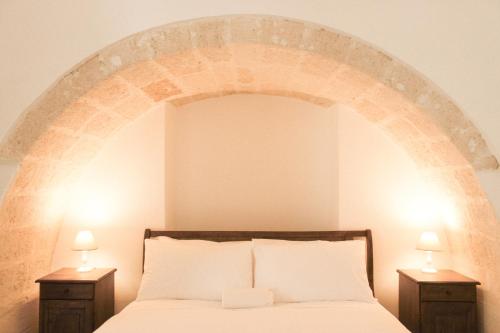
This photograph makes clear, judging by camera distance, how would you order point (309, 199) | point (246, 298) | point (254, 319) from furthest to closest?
point (309, 199), point (246, 298), point (254, 319)

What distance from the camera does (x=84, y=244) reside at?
2.94 m

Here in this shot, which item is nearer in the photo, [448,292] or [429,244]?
[448,292]

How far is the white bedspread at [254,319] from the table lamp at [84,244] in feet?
2.19

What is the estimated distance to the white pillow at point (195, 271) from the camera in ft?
8.63

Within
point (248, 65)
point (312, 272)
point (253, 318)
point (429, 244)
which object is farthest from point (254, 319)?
point (248, 65)

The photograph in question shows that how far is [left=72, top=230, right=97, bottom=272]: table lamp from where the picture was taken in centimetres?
294

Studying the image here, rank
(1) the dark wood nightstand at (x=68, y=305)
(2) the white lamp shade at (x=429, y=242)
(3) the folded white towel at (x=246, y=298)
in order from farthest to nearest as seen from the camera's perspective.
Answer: (2) the white lamp shade at (x=429, y=242) → (1) the dark wood nightstand at (x=68, y=305) → (3) the folded white towel at (x=246, y=298)

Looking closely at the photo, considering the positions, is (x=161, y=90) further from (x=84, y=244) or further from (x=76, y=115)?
(x=84, y=244)

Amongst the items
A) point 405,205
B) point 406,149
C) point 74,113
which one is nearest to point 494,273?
point 405,205

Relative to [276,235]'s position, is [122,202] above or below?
above

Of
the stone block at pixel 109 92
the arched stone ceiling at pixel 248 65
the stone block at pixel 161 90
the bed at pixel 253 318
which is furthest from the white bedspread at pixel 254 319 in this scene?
the stone block at pixel 161 90

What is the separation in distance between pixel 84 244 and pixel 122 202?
1.44 ft

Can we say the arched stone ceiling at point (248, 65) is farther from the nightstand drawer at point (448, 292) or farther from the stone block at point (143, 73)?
the nightstand drawer at point (448, 292)

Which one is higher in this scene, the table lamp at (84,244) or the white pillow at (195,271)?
the table lamp at (84,244)
